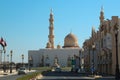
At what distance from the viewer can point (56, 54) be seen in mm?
168750

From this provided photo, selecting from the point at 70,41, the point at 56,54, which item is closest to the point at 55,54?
the point at 56,54

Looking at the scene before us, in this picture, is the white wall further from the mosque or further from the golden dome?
the golden dome

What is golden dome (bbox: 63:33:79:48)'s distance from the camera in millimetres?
170250

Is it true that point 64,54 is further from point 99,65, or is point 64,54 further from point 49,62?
point 99,65

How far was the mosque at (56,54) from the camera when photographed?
551 ft

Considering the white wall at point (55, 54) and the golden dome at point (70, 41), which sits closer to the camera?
the white wall at point (55, 54)

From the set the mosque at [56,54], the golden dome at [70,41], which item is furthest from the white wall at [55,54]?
the golden dome at [70,41]

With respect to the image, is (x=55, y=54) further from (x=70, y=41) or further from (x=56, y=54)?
(x=70, y=41)

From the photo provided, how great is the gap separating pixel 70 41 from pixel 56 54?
28.3 feet

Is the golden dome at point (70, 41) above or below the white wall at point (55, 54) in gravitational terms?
above

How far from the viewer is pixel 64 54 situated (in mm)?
169625

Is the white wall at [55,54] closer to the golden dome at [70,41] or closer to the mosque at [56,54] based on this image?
the mosque at [56,54]

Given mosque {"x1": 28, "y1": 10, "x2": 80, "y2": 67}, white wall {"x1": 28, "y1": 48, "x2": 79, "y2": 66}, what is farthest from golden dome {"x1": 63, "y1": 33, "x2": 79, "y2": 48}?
white wall {"x1": 28, "y1": 48, "x2": 79, "y2": 66}

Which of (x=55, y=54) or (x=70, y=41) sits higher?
(x=70, y=41)
